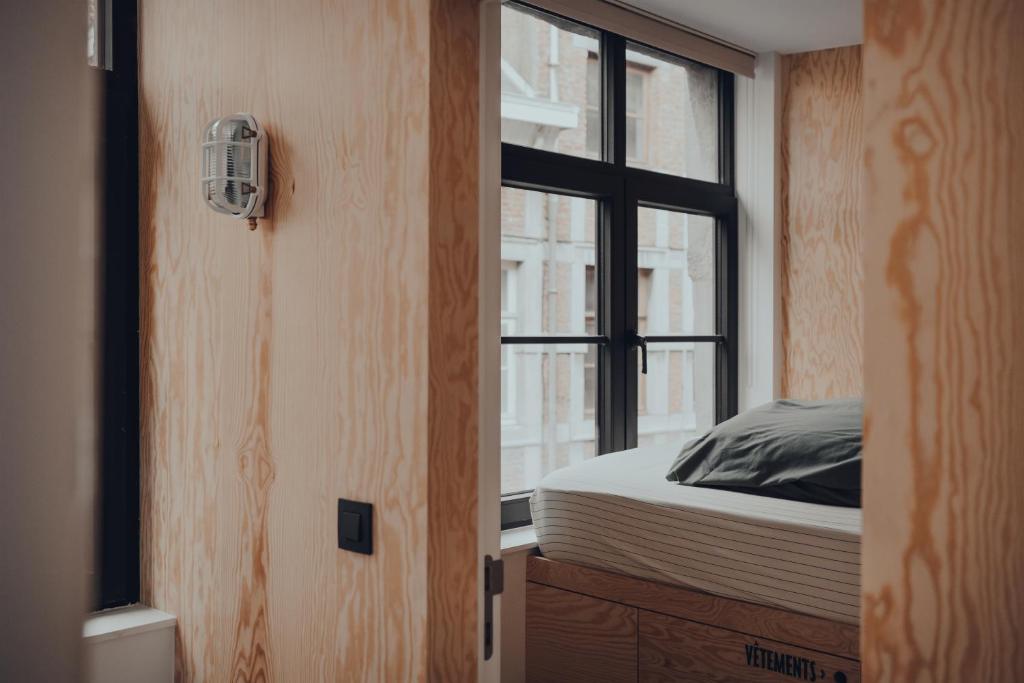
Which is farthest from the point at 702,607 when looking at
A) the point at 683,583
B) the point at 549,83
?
the point at 549,83

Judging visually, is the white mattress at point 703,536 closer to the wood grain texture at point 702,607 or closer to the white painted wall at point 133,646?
the wood grain texture at point 702,607

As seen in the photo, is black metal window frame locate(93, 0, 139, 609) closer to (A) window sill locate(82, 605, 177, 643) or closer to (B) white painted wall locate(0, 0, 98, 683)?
(A) window sill locate(82, 605, 177, 643)

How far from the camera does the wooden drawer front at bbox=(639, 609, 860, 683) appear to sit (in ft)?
6.39

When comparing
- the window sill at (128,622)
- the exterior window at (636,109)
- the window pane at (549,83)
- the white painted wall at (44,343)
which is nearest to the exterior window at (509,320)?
the window pane at (549,83)

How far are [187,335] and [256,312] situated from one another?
1.02 feet

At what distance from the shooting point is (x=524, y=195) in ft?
9.92

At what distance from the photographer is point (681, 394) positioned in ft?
12.4

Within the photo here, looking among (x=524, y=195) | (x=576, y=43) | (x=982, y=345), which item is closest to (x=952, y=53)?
(x=982, y=345)

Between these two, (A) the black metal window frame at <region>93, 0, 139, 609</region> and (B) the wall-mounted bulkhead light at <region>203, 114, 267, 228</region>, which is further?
(A) the black metal window frame at <region>93, 0, 139, 609</region>

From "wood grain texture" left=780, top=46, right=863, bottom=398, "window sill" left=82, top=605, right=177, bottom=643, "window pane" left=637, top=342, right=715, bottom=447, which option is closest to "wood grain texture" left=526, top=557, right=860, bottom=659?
"window sill" left=82, top=605, right=177, bottom=643

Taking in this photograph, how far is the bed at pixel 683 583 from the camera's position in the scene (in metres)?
1.97

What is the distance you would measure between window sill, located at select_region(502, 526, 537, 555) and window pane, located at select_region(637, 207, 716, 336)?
1184 mm

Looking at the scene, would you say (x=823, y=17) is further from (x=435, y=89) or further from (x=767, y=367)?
(x=435, y=89)

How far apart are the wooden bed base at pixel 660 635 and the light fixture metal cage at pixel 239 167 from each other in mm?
1390
